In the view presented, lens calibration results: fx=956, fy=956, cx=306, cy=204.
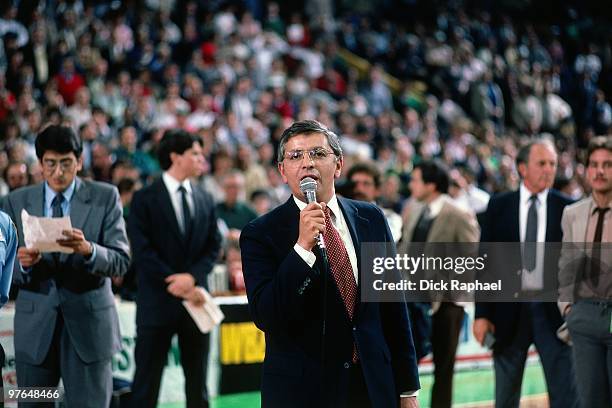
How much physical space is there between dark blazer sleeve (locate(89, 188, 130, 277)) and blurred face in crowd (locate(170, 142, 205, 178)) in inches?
41.3

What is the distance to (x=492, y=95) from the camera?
1920 centimetres

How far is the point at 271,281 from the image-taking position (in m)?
3.46

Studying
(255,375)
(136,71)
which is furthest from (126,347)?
(136,71)

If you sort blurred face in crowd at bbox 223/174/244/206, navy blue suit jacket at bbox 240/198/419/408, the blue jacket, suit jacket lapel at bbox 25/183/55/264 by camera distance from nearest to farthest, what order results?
navy blue suit jacket at bbox 240/198/419/408 → the blue jacket → suit jacket lapel at bbox 25/183/55/264 → blurred face in crowd at bbox 223/174/244/206

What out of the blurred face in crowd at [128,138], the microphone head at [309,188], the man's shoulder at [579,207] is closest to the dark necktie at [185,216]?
the man's shoulder at [579,207]

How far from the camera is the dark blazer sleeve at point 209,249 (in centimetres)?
630

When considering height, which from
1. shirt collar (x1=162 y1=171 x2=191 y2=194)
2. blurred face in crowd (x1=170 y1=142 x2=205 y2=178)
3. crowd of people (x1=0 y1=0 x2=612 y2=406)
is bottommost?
shirt collar (x1=162 y1=171 x2=191 y2=194)

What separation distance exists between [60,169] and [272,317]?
208 centimetres

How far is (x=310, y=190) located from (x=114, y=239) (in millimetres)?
2120

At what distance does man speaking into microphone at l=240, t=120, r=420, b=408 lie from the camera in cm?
349

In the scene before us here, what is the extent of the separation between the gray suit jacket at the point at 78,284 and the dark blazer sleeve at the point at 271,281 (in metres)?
1.59

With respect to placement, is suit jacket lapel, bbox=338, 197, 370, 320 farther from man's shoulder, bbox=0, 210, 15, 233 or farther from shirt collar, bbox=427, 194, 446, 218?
shirt collar, bbox=427, 194, 446, 218

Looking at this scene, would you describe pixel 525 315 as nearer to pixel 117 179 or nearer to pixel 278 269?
pixel 278 269

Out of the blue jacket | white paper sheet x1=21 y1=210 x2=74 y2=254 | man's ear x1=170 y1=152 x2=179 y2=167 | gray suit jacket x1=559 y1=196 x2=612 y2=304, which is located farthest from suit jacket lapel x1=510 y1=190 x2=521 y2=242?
the blue jacket
